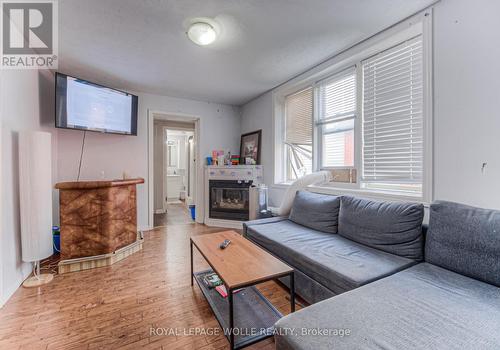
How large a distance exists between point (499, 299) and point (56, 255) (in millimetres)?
4055

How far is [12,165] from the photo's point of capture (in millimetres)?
1965

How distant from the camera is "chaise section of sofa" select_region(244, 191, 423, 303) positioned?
151 centimetres

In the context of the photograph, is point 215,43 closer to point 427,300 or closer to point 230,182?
point 230,182

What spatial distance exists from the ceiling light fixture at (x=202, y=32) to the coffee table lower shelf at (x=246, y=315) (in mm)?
2234

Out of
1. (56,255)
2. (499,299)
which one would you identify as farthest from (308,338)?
(56,255)

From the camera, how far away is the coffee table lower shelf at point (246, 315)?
53.7 inches

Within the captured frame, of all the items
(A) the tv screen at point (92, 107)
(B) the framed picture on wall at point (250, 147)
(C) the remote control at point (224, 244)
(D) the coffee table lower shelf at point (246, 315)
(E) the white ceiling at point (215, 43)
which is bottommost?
(D) the coffee table lower shelf at point (246, 315)

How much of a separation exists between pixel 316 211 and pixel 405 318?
1.44 m

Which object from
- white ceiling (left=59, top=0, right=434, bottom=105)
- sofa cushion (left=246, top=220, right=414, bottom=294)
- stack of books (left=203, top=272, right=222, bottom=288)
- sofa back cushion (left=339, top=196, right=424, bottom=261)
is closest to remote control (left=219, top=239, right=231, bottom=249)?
stack of books (left=203, top=272, right=222, bottom=288)

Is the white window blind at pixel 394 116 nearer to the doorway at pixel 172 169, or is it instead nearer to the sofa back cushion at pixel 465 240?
the sofa back cushion at pixel 465 240

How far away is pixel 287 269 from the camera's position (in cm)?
143

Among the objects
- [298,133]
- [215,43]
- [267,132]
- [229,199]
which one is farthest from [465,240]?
[229,199]

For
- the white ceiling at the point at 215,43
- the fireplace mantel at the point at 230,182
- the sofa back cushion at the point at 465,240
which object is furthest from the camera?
the fireplace mantel at the point at 230,182

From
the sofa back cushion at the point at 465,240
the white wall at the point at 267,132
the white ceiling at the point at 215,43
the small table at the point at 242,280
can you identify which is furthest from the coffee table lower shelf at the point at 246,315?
the white ceiling at the point at 215,43
